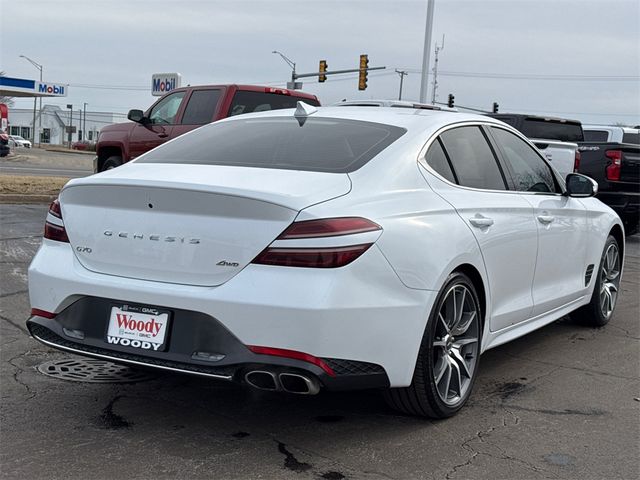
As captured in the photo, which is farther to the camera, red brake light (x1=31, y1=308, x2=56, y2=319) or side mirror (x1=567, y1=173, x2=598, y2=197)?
side mirror (x1=567, y1=173, x2=598, y2=197)

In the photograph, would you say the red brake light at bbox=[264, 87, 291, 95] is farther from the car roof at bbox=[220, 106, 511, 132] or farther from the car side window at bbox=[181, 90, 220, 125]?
the car roof at bbox=[220, 106, 511, 132]

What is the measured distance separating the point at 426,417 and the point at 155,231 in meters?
1.71

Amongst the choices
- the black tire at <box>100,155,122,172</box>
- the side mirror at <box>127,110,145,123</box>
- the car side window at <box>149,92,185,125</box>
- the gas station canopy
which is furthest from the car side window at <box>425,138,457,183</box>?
the gas station canopy

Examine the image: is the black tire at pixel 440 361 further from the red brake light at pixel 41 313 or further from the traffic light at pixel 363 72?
the traffic light at pixel 363 72

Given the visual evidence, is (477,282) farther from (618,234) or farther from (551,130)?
(551,130)

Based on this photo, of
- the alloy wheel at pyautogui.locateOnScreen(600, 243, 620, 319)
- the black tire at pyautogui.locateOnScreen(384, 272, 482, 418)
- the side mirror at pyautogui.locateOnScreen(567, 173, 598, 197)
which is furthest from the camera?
the alloy wheel at pyautogui.locateOnScreen(600, 243, 620, 319)

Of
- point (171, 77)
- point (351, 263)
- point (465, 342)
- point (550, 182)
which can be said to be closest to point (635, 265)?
point (550, 182)

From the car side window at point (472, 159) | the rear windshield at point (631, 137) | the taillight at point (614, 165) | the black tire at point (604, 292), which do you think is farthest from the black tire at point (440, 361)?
the rear windshield at point (631, 137)

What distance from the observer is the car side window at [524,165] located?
17.1ft

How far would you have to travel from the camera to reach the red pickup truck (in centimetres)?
1110

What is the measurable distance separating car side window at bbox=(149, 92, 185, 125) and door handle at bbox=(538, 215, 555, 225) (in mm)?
7507

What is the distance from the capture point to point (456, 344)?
13.9 feet

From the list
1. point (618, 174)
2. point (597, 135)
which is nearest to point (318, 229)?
point (618, 174)

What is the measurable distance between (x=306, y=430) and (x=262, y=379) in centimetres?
66
